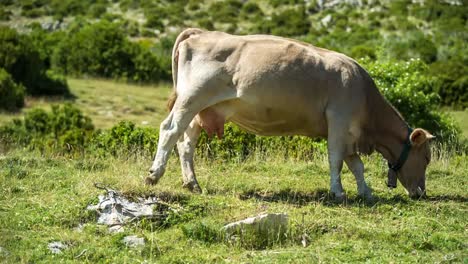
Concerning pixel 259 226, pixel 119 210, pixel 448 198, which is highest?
pixel 259 226

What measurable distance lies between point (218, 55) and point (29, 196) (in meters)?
3.16

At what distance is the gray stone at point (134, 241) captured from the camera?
30.2 feet

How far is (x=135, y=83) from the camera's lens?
162 ft

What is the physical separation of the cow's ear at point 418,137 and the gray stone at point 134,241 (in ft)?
16.2

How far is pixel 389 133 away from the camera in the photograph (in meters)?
12.8

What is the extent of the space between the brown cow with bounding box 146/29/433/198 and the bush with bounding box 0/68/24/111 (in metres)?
26.1

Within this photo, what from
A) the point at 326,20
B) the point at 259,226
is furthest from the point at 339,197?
the point at 326,20

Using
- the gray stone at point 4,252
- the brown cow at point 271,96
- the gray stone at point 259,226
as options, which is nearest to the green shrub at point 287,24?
the brown cow at point 271,96

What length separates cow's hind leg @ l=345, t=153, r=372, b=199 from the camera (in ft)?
40.7

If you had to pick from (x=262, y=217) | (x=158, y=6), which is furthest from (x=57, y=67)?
(x=262, y=217)

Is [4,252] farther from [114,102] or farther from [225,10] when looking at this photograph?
[225,10]

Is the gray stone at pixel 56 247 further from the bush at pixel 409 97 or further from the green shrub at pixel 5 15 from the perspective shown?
the green shrub at pixel 5 15

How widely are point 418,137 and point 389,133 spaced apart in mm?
429

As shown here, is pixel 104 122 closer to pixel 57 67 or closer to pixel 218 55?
pixel 57 67
